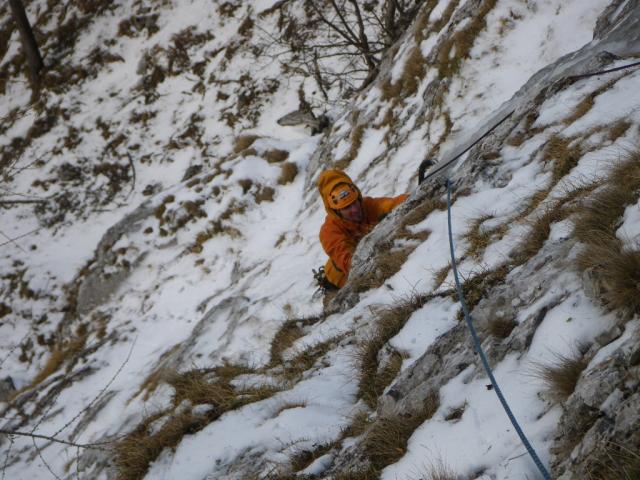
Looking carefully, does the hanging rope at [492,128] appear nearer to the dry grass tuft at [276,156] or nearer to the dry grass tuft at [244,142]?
the dry grass tuft at [276,156]

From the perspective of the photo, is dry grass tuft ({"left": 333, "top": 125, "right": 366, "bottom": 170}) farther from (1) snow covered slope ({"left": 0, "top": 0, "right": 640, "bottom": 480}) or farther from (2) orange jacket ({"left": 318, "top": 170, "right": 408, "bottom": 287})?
(2) orange jacket ({"left": 318, "top": 170, "right": 408, "bottom": 287})

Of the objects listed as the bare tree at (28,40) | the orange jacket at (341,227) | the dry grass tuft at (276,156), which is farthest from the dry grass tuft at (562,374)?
the bare tree at (28,40)

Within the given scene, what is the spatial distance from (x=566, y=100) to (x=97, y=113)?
15681 mm

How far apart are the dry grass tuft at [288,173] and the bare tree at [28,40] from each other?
1270 centimetres

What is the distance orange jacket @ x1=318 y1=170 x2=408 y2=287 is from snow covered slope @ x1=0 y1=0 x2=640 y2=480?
43 cm

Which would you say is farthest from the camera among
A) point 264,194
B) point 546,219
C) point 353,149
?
point 264,194

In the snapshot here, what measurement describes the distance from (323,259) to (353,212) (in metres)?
1.41

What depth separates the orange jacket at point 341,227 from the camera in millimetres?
5098

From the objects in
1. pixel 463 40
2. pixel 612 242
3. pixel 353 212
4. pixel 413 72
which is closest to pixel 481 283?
pixel 612 242

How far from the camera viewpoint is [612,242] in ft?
6.09

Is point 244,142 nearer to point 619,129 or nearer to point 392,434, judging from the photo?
point 619,129

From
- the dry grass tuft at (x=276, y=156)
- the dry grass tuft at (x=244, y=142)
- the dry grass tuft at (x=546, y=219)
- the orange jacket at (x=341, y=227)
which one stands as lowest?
the dry grass tuft at (x=546, y=219)

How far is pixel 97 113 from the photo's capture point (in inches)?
621

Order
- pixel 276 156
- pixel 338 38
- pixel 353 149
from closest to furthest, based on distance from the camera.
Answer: pixel 353 149, pixel 276 156, pixel 338 38
